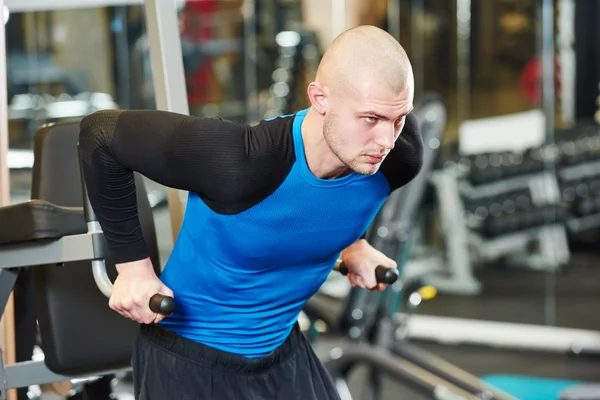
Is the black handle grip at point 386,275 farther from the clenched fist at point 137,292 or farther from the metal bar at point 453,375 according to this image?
the metal bar at point 453,375

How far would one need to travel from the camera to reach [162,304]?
136 centimetres

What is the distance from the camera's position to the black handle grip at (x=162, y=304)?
136cm

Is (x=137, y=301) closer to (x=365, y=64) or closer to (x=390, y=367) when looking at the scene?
(x=365, y=64)

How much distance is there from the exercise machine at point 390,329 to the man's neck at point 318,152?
1767mm

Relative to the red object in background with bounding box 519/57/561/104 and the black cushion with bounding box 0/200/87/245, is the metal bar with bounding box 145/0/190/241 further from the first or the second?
the red object in background with bounding box 519/57/561/104

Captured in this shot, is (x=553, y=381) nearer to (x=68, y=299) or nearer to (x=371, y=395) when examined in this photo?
(x=371, y=395)

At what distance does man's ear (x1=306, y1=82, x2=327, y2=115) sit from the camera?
1376 mm

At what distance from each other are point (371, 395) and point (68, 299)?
1.54 metres

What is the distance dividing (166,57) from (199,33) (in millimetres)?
3578

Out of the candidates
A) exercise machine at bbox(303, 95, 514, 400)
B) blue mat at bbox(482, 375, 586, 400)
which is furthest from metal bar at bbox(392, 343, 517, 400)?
blue mat at bbox(482, 375, 586, 400)

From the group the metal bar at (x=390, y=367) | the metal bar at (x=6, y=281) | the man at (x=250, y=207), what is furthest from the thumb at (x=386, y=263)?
the metal bar at (x=390, y=367)

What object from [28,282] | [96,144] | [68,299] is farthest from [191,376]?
[28,282]

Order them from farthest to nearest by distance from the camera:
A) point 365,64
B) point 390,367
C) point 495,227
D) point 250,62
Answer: point 250,62 < point 495,227 < point 390,367 < point 365,64

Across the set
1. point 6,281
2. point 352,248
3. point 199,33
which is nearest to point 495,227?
point 199,33
